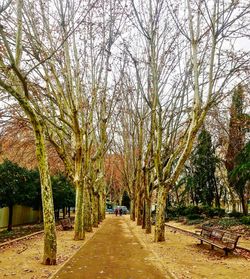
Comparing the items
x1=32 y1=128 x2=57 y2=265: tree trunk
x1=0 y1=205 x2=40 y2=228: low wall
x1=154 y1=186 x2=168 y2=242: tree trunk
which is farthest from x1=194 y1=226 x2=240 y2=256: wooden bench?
x1=0 y1=205 x2=40 y2=228: low wall

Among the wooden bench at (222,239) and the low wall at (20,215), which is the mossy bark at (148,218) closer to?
the wooden bench at (222,239)

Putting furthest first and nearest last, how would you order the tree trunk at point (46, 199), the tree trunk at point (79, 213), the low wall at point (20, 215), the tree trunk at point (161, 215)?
the low wall at point (20, 215), the tree trunk at point (79, 213), the tree trunk at point (161, 215), the tree trunk at point (46, 199)

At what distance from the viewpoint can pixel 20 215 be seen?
111ft

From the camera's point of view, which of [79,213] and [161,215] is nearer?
[161,215]

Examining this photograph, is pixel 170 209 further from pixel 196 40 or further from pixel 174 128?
pixel 196 40

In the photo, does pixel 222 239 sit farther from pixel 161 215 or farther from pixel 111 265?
pixel 111 265

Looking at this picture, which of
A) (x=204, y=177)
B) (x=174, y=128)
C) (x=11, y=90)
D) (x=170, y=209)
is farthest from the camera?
(x=170, y=209)

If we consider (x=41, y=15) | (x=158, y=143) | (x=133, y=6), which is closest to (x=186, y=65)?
(x=158, y=143)

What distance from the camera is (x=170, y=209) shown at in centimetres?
4678

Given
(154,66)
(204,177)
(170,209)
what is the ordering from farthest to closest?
(170,209)
(204,177)
(154,66)

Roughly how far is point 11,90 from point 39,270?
14.9ft

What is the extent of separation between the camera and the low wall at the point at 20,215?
92.0ft

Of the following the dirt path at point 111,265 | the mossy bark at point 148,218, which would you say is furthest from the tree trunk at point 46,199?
the mossy bark at point 148,218

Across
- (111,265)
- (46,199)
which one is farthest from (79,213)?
(46,199)
